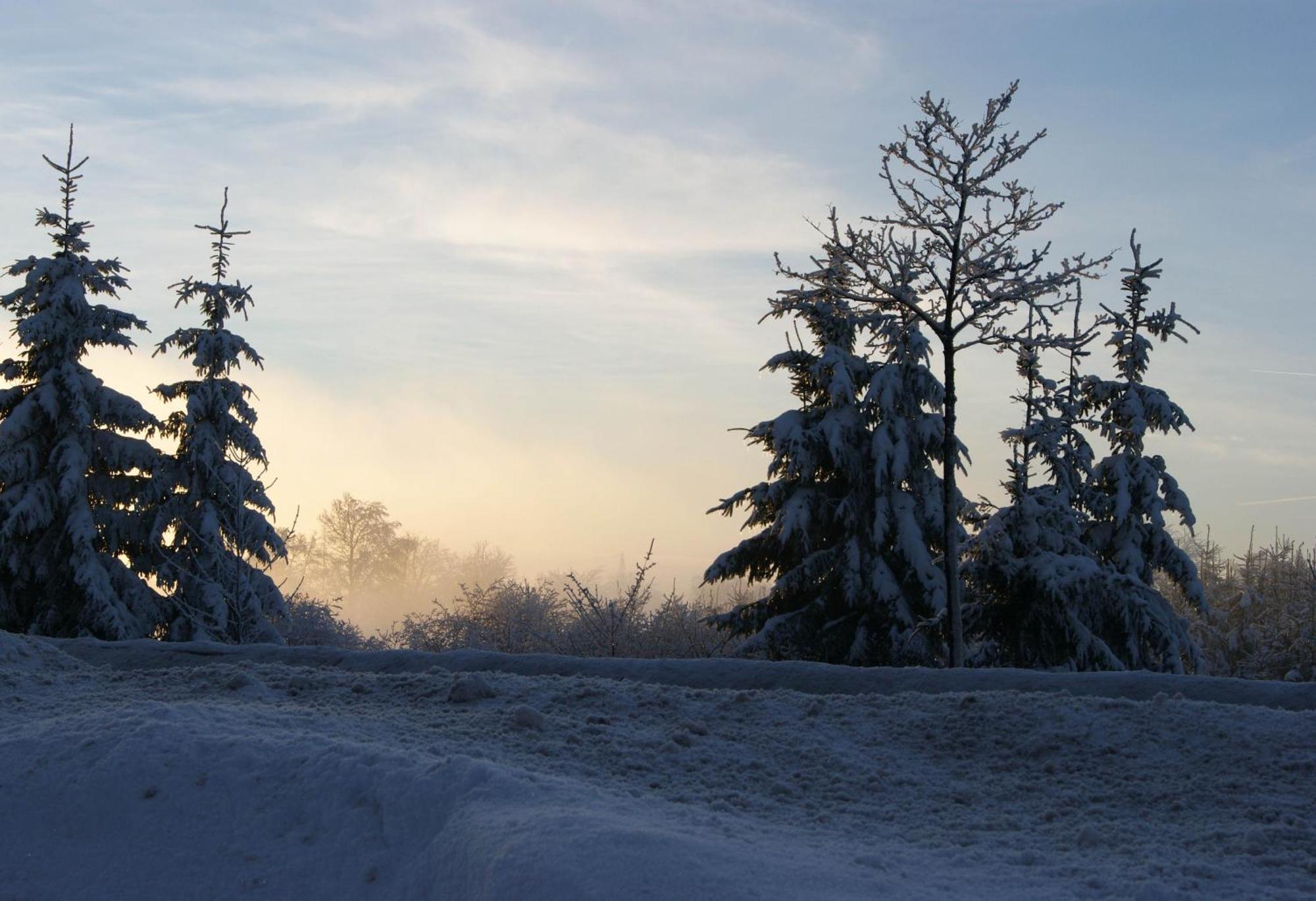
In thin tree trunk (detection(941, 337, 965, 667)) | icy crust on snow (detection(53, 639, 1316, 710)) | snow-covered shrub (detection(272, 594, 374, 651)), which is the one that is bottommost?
snow-covered shrub (detection(272, 594, 374, 651))

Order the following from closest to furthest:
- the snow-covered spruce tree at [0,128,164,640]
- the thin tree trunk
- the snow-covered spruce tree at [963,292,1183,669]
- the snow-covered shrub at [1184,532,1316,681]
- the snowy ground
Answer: the snowy ground → the thin tree trunk → the snow-covered spruce tree at [963,292,1183,669] → the snow-covered spruce tree at [0,128,164,640] → the snow-covered shrub at [1184,532,1316,681]

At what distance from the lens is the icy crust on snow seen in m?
8.48

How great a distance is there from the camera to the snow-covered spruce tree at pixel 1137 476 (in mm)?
18578

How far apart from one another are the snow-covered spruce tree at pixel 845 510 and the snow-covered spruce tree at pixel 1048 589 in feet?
3.12

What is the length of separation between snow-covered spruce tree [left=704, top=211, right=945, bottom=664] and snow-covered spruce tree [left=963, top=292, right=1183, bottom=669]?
0.95 metres

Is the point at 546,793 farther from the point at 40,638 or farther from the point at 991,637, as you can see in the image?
the point at 991,637

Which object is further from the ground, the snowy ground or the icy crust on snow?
the icy crust on snow

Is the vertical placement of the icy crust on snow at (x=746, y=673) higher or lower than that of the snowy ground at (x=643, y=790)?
higher

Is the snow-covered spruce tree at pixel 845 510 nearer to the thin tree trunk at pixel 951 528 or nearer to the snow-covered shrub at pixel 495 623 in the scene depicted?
the thin tree trunk at pixel 951 528

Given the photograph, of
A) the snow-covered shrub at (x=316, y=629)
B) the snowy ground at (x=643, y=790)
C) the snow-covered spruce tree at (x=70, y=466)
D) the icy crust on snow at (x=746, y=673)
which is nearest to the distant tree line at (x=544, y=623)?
the snow-covered shrub at (x=316, y=629)

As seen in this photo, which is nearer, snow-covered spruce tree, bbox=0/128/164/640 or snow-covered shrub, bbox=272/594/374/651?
snow-covered spruce tree, bbox=0/128/164/640

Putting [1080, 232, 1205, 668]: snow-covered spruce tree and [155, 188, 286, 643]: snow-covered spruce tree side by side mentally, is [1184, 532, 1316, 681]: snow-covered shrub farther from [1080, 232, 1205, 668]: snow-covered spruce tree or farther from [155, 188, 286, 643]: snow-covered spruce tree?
[155, 188, 286, 643]: snow-covered spruce tree

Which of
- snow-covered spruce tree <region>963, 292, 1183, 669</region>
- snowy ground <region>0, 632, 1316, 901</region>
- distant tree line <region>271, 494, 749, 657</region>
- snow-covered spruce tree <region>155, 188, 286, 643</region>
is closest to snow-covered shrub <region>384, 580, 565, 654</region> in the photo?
distant tree line <region>271, 494, 749, 657</region>

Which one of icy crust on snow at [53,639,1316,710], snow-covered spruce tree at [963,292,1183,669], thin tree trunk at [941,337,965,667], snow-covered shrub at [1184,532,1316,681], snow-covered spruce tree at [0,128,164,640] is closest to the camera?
icy crust on snow at [53,639,1316,710]
